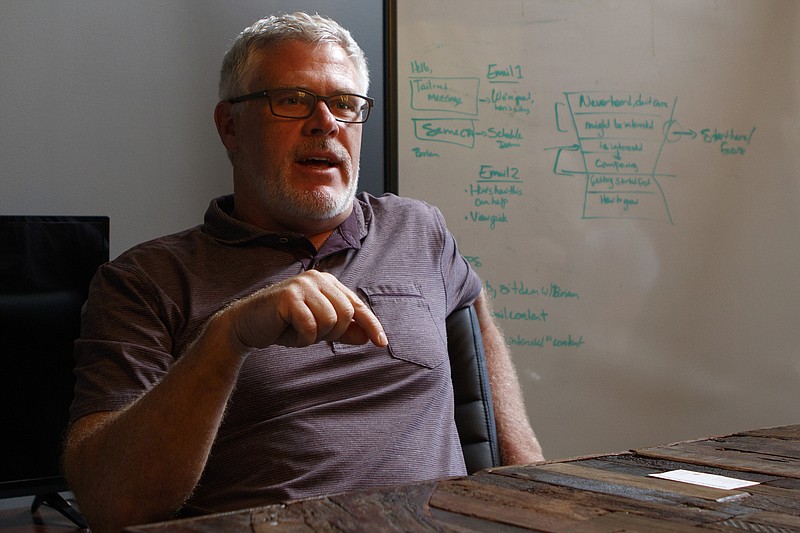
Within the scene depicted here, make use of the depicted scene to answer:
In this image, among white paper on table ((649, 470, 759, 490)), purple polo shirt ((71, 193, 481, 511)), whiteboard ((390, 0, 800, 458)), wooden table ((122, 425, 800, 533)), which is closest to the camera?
wooden table ((122, 425, 800, 533))

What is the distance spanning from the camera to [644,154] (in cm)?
260

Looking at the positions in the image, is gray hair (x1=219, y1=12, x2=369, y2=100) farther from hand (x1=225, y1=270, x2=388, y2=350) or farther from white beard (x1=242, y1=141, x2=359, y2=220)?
hand (x1=225, y1=270, x2=388, y2=350)

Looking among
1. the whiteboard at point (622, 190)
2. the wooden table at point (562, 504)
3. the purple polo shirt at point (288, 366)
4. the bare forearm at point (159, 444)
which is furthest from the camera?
the whiteboard at point (622, 190)

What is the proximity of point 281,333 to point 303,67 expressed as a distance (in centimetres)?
71

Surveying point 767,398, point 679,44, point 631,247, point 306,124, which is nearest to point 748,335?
point 767,398

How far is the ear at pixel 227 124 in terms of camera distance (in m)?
1.69

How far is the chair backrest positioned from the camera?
1487mm

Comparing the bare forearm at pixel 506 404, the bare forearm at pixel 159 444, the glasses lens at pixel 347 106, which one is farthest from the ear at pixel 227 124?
the bare forearm at pixel 159 444

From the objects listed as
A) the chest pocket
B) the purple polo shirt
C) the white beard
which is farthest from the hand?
the white beard

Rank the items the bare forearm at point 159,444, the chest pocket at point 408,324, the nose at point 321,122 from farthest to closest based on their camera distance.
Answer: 1. the nose at point 321,122
2. the chest pocket at point 408,324
3. the bare forearm at point 159,444

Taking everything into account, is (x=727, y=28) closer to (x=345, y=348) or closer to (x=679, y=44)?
(x=679, y=44)

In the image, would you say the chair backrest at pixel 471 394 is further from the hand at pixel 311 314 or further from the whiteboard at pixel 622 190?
the whiteboard at pixel 622 190

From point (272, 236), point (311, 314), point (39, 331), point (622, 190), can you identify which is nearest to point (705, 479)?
point (311, 314)

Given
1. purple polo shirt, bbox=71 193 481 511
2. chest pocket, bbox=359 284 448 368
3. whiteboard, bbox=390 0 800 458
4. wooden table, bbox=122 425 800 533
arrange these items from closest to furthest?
wooden table, bbox=122 425 800 533 → purple polo shirt, bbox=71 193 481 511 → chest pocket, bbox=359 284 448 368 → whiteboard, bbox=390 0 800 458
